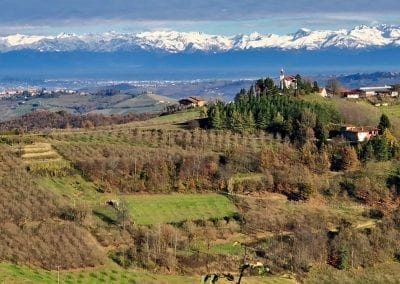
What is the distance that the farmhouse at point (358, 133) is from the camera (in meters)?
47.5

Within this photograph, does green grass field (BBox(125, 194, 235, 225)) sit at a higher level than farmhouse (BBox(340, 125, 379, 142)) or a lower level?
lower

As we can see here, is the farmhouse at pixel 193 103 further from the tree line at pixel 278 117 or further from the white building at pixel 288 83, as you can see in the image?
the tree line at pixel 278 117

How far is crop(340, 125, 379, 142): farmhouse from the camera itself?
47.5m

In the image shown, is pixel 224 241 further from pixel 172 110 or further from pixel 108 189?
pixel 172 110

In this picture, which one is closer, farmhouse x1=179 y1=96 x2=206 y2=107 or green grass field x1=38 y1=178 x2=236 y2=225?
green grass field x1=38 y1=178 x2=236 y2=225

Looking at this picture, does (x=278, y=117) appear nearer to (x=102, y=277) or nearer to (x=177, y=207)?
(x=177, y=207)

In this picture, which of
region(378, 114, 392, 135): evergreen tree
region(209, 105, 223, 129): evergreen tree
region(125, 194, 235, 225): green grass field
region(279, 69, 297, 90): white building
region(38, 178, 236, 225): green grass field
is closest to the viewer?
region(125, 194, 235, 225): green grass field

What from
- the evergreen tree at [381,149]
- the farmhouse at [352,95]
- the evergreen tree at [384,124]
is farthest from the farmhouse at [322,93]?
the evergreen tree at [381,149]

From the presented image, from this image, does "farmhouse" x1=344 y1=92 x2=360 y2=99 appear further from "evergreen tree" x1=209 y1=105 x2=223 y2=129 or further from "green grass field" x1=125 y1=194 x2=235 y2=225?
"green grass field" x1=125 y1=194 x2=235 y2=225

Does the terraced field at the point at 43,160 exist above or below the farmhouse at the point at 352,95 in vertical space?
below

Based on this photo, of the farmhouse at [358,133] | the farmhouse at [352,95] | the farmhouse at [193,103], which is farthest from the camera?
the farmhouse at [193,103]

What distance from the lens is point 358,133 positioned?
4753cm

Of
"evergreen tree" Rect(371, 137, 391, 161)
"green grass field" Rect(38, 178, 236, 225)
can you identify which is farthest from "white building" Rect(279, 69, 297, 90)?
"green grass field" Rect(38, 178, 236, 225)

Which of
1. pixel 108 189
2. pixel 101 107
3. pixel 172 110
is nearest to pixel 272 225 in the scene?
pixel 108 189
